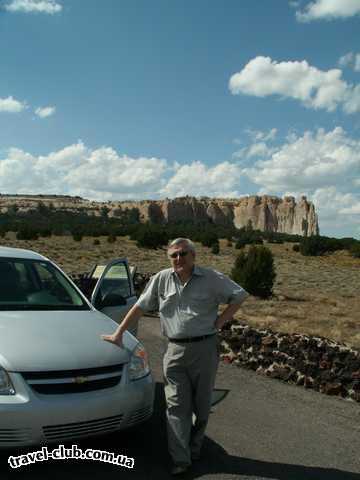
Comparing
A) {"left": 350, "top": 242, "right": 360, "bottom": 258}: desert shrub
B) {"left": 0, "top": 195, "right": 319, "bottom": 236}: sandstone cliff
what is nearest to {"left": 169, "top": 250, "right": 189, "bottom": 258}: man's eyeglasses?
{"left": 350, "top": 242, "right": 360, "bottom": 258}: desert shrub

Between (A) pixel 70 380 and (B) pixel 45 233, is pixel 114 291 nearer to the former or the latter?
(A) pixel 70 380

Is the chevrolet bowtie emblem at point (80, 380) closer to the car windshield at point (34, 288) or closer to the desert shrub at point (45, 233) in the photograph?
the car windshield at point (34, 288)

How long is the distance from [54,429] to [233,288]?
171 cm

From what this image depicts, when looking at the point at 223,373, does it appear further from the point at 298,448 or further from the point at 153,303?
the point at 153,303

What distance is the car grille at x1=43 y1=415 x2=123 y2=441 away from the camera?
3.71 metres

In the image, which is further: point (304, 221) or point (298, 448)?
point (304, 221)

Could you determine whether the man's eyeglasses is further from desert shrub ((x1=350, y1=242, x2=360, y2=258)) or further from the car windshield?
desert shrub ((x1=350, y1=242, x2=360, y2=258))

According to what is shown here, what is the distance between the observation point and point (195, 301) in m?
4.18

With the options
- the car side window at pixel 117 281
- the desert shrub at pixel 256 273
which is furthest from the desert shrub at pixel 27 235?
the car side window at pixel 117 281

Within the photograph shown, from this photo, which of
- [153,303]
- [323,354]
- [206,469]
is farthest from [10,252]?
[323,354]

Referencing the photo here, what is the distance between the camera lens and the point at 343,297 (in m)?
20.5

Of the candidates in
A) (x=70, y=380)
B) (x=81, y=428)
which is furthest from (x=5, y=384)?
(x=81, y=428)

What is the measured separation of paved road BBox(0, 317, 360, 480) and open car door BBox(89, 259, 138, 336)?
1.11m

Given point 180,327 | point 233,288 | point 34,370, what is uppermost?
point 233,288
